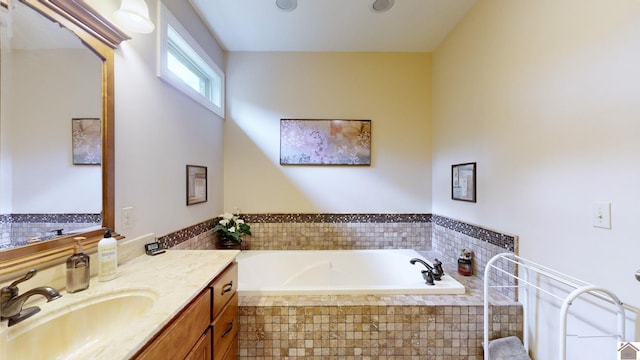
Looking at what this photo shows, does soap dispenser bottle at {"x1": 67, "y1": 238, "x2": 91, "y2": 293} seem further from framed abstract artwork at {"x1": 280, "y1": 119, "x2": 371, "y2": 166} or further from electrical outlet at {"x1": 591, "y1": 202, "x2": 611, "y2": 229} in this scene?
electrical outlet at {"x1": 591, "y1": 202, "x2": 611, "y2": 229}

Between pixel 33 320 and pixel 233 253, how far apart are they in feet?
2.64

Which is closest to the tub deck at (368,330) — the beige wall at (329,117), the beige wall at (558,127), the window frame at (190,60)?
the beige wall at (558,127)

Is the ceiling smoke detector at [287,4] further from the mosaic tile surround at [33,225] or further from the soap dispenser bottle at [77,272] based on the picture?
the soap dispenser bottle at [77,272]

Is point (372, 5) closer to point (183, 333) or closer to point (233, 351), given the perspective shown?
point (183, 333)

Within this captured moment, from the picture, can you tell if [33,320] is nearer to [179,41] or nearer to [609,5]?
[179,41]

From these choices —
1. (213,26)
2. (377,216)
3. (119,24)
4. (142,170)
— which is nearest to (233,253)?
(142,170)

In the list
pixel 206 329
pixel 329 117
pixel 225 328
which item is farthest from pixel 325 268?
pixel 329 117

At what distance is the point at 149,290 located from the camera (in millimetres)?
964

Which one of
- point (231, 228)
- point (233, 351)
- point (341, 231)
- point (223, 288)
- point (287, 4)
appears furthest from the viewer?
point (341, 231)

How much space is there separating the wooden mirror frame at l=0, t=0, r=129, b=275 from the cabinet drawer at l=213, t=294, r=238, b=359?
694mm

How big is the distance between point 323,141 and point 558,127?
184cm

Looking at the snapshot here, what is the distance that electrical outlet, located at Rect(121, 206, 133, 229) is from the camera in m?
1.27

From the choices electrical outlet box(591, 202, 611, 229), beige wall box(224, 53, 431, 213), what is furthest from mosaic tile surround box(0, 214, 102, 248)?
electrical outlet box(591, 202, 611, 229)

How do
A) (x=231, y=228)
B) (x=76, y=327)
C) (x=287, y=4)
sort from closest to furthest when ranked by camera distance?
(x=76, y=327), (x=287, y=4), (x=231, y=228)
